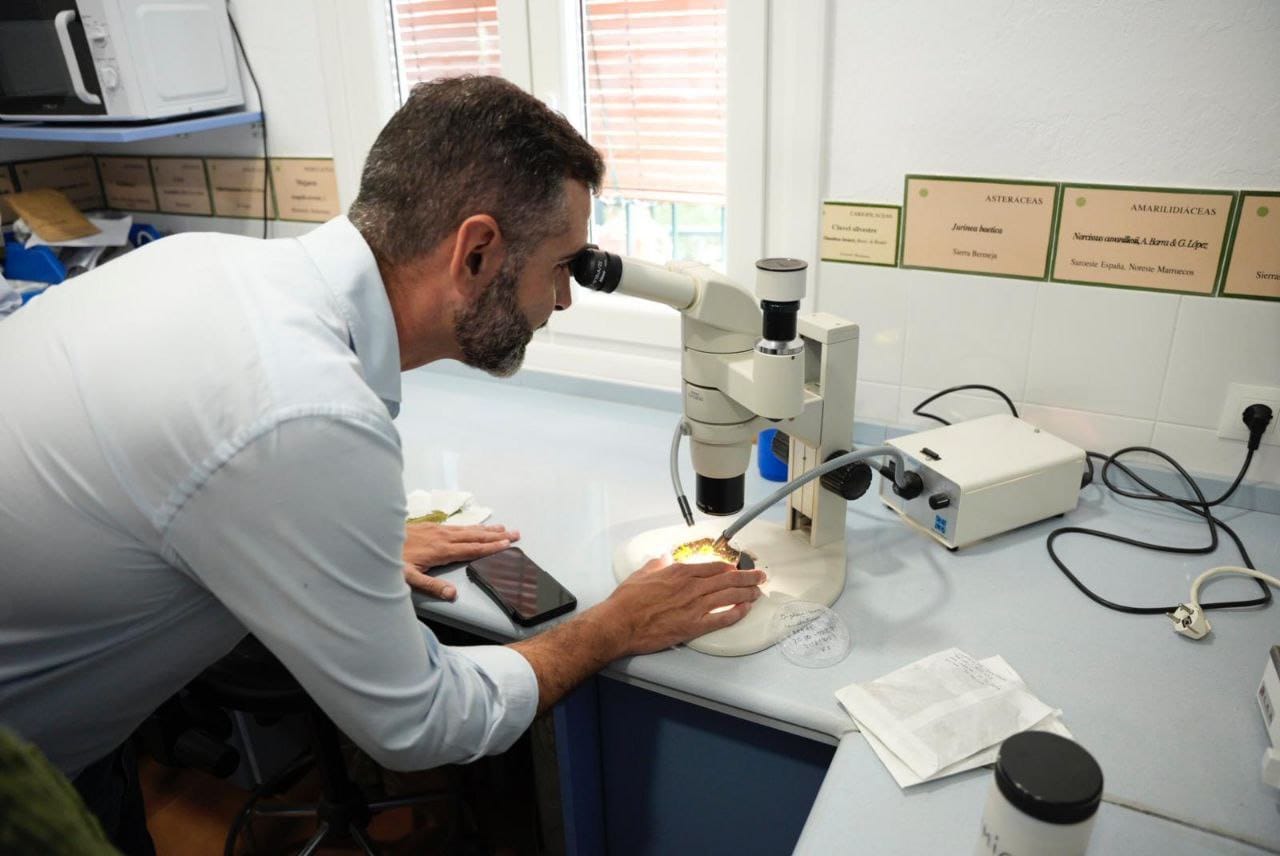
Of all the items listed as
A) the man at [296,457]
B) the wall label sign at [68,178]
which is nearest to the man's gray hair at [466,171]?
the man at [296,457]

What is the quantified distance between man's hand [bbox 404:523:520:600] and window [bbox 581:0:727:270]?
0.73 meters

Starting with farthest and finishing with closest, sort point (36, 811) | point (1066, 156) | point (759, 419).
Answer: point (1066, 156), point (759, 419), point (36, 811)

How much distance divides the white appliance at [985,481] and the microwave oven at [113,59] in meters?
1.67

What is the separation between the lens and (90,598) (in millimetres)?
886

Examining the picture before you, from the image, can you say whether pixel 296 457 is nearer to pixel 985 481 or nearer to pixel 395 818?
pixel 985 481

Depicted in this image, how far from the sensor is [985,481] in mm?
1259

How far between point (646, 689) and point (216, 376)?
0.62 meters

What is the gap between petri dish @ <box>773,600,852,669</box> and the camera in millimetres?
1062

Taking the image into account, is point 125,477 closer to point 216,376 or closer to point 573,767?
point 216,376

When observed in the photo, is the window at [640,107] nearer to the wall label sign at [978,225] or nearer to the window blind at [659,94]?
the window blind at [659,94]

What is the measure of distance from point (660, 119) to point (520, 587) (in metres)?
0.96

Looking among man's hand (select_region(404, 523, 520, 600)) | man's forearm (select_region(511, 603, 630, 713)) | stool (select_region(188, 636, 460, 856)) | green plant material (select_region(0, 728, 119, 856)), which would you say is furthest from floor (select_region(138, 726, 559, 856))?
green plant material (select_region(0, 728, 119, 856))

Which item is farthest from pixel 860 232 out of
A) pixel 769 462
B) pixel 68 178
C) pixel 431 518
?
pixel 68 178

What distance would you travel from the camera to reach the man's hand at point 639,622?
1.05 m
